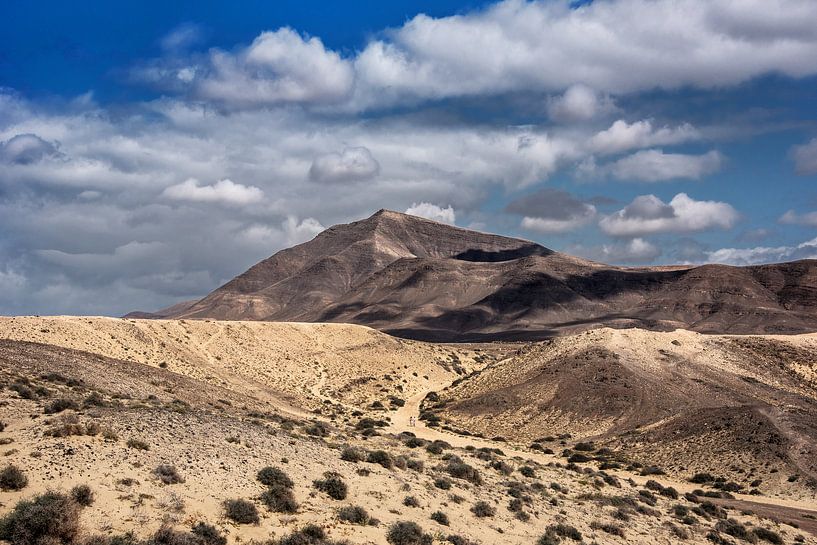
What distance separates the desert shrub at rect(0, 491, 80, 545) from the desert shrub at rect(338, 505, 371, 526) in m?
7.53

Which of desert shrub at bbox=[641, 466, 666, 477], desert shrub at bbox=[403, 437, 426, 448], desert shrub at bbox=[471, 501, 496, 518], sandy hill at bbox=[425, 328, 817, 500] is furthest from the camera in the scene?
sandy hill at bbox=[425, 328, 817, 500]

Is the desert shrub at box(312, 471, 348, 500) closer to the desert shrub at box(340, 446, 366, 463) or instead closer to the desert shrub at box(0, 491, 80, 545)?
the desert shrub at box(340, 446, 366, 463)

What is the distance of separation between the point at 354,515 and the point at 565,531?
840 centimetres

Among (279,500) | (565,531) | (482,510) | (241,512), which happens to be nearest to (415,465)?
(482,510)

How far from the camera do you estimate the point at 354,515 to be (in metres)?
21.0

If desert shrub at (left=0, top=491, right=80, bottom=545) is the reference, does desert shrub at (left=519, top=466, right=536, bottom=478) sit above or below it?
below

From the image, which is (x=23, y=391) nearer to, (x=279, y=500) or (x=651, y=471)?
(x=279, y=500)

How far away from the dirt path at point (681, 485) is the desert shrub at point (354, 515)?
22696mm

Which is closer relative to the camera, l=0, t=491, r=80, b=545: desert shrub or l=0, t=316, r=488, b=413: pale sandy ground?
l=0, t=491, r=80, b=545: desert shrub

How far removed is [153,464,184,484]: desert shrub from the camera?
20234 millimetres

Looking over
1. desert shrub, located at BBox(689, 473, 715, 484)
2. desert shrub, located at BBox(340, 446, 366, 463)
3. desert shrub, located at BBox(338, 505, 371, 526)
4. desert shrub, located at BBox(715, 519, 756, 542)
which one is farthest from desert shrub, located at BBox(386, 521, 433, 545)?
desert shrub, located at BBox(689, 473, 715, 484)

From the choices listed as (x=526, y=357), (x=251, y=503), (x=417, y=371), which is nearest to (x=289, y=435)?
(x=251, y=503)

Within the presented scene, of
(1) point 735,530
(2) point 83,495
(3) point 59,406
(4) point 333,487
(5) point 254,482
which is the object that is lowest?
(1) point 735,530

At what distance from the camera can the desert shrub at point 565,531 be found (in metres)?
24.8
